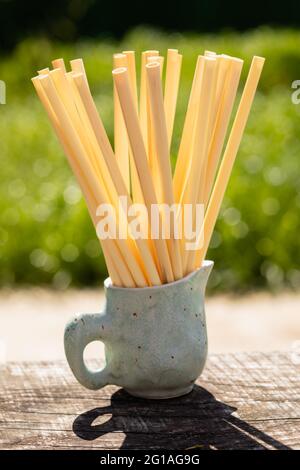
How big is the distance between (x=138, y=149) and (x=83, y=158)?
0.07 m

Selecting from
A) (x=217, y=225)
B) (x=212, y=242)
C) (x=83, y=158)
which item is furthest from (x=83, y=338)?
(x=217, y=225)

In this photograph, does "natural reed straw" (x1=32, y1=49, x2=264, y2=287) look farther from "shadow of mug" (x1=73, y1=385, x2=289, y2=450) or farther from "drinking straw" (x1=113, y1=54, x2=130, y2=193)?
"shadow of mug" (x1=73, y1=385, x2=289, y2=450)

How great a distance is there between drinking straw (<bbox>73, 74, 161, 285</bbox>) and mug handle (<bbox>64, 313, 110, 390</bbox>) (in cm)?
8

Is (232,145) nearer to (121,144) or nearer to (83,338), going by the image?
(121,144)

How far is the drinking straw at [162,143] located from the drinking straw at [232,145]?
2.3 inches

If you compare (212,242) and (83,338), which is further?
(212,242)

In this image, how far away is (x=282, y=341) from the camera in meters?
2.72

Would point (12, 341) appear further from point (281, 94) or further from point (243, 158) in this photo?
point (281, 94)

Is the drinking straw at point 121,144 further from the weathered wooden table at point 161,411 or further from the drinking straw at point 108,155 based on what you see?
the weathered wooden table at point 161,411

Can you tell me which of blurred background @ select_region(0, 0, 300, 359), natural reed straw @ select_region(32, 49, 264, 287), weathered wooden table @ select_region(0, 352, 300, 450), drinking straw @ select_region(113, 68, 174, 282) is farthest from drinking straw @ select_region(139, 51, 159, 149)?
blurred background @ select_region(0, 0, 300, 359)

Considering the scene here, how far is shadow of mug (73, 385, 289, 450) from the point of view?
0.93 m

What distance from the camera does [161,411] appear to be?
3.34 ft
